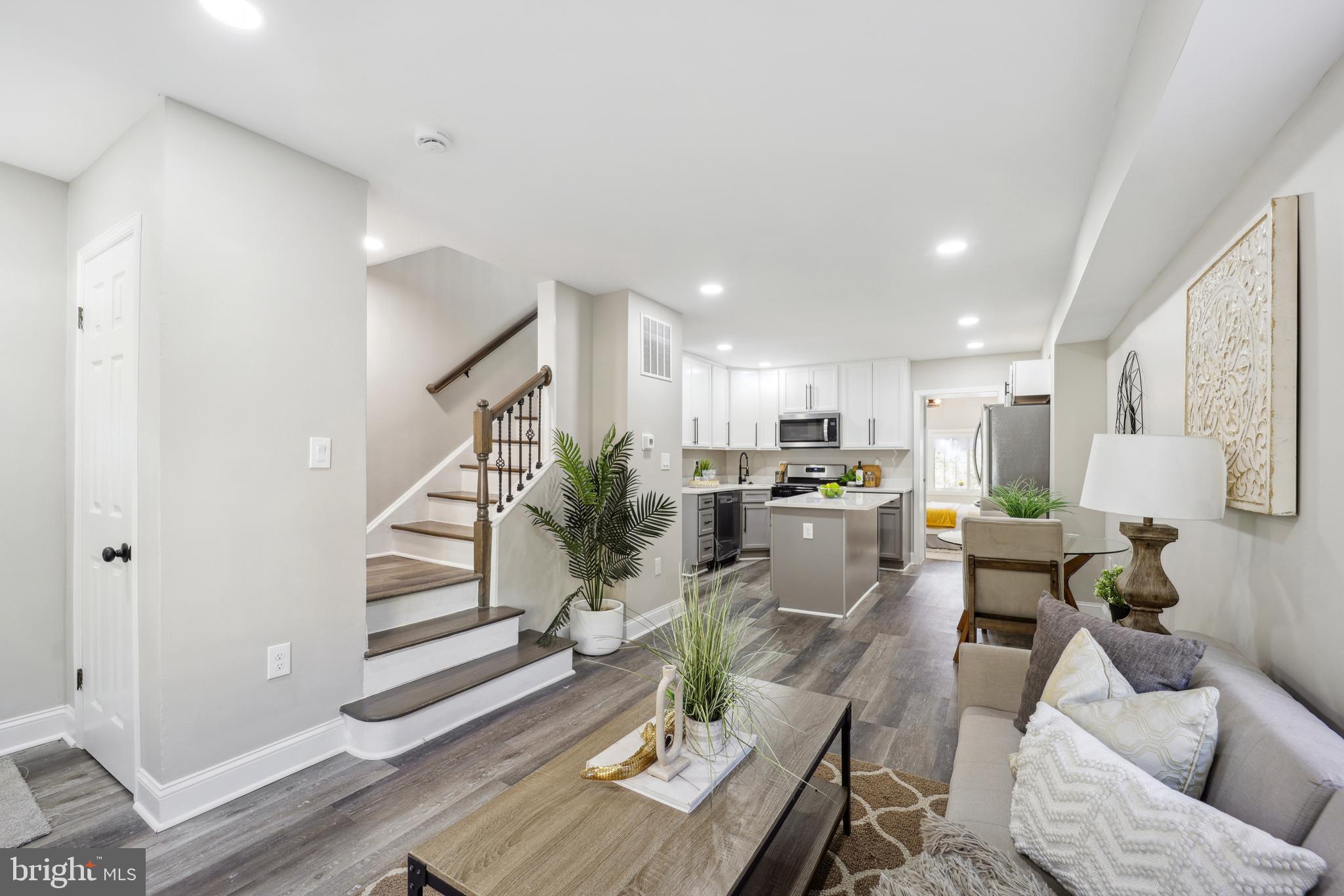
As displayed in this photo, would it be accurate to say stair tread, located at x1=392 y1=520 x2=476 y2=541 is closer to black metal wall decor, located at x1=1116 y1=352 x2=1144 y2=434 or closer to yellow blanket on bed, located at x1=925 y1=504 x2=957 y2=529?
black metal wall decor, located at x1=1116 y1=352 x2=1144 y2=434

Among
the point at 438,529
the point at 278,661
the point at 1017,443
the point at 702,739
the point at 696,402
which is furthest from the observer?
the point at 696,402

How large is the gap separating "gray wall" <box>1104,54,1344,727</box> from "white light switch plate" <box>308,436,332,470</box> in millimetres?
3063

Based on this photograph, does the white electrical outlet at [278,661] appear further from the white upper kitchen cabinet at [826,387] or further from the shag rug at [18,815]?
the white upper kitchen cabinet at [826,387]

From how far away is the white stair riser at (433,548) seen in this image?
11.7 ft

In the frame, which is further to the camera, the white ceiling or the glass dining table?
the glass dining table

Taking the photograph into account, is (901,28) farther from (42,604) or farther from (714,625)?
(42,604)

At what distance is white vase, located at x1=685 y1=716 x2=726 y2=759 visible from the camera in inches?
59.0

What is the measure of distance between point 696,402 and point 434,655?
4.67 meters

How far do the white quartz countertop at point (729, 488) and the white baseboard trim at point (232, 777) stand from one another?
3705 mm

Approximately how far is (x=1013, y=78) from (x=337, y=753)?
351cm

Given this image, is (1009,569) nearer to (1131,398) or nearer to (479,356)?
(1131,398)

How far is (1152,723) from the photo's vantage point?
3.87 feet

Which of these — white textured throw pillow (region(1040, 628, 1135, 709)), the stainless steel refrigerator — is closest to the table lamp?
white textured throw pillow (region(1040, 628, 1135, 709))

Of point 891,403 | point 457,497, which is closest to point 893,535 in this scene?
point 891,403
